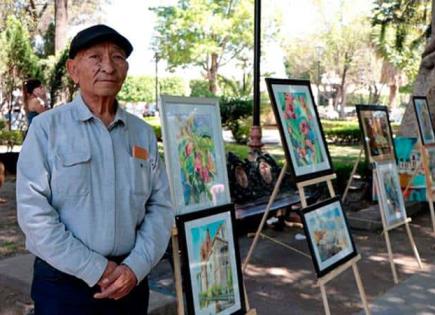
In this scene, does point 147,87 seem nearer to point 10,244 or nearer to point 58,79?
point 58,79

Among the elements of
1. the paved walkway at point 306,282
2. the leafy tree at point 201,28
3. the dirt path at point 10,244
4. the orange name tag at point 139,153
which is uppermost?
the leafy tree at point 201,28

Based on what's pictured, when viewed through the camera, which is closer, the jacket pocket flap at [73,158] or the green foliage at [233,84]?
the jacket pocket flap at [73,158]

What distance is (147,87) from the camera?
170 ft

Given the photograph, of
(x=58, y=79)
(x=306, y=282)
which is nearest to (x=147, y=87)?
(x=58, y=79)

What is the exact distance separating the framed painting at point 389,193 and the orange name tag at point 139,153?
327 centimetres

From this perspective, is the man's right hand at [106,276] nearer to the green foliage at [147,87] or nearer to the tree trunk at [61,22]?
the tree trunk at [61,22]

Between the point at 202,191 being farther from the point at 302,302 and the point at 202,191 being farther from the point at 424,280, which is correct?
the point at 424,280

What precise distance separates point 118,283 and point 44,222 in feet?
1.11

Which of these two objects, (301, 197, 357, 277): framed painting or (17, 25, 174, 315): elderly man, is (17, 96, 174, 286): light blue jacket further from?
(301, 197, 357, 277): framed painting

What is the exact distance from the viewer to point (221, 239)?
9.62 ft

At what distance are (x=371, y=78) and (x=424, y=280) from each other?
154 feet

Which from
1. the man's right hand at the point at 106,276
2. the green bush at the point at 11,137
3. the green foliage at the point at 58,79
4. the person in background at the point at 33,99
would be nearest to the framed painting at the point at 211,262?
the man's right hand at the point at 106,276

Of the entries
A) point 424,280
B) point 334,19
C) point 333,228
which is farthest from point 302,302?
point 334,19

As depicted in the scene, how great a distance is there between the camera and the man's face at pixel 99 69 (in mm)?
1975
